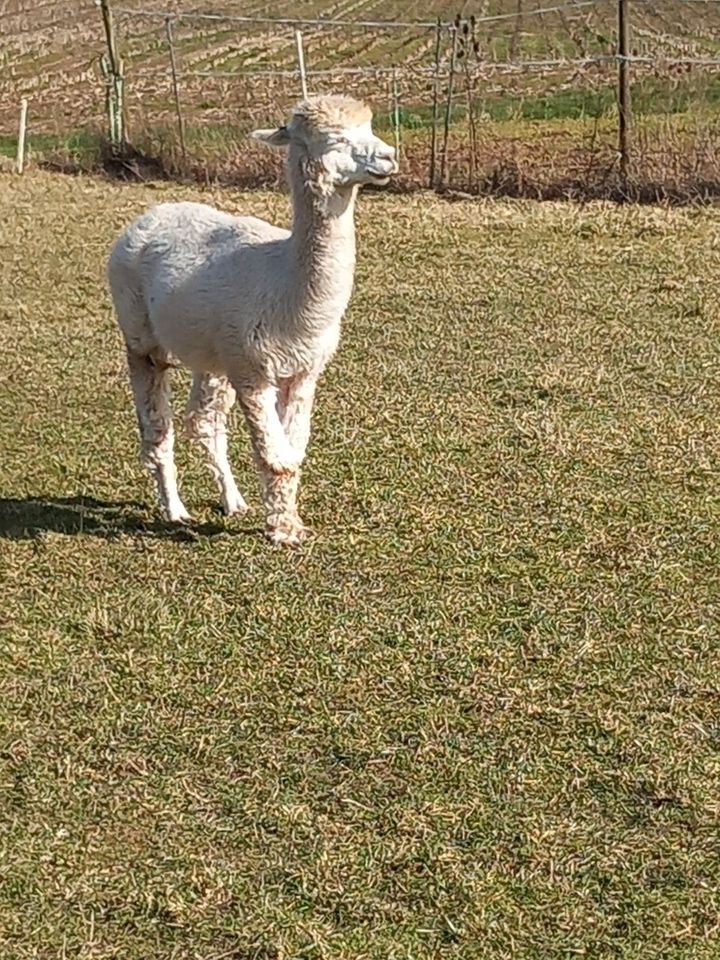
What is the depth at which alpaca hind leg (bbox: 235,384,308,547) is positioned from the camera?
5238mm

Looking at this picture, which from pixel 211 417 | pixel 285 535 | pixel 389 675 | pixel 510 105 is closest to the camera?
pixel 389 675

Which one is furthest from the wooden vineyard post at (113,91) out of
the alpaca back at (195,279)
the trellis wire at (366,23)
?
the alpaca back at (195,279)

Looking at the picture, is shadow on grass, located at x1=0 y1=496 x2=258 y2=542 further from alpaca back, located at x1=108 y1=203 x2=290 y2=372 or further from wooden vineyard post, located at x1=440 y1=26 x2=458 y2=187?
wooden vineyard post, located at x1=440 y1=26 x2=458 y2=187

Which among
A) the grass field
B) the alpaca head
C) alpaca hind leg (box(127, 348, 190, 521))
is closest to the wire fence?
the grass field

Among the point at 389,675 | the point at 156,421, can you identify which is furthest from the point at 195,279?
the point at 389,675

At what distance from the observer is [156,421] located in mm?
5801

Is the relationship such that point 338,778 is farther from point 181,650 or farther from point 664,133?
point 664,133

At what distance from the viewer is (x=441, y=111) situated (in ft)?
53.4

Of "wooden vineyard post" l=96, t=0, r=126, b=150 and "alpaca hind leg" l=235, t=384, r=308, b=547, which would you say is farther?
"wooden vineyard post" l=96, t=0, r=126, b=150

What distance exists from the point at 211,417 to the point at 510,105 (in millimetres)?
12182

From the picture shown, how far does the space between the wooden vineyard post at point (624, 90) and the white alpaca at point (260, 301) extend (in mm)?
8598

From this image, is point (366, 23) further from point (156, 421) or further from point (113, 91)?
point (156, 421)

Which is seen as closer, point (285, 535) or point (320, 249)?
point (320, 249)

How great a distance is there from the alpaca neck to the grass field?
39.6 inches
